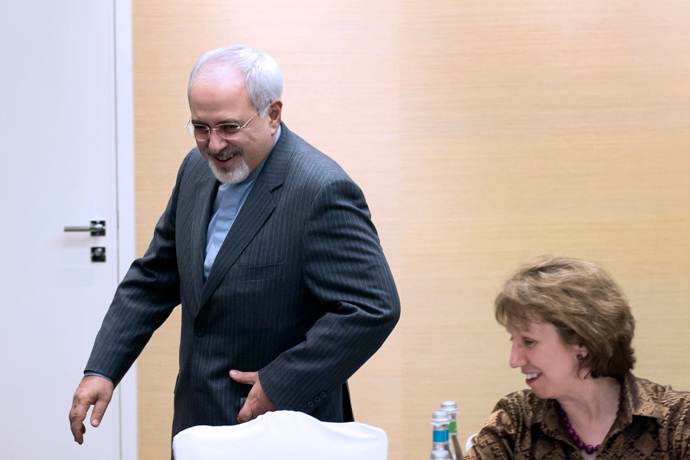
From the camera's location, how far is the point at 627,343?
5.54 feet

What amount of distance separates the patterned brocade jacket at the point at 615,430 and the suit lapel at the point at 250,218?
733 millimetres

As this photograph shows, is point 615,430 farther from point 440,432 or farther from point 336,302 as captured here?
point 336,302

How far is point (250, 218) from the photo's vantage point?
2057 millimetres

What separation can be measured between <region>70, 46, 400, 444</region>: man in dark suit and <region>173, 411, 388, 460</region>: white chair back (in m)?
0.21

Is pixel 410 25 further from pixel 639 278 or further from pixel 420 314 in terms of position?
pixel 639 278

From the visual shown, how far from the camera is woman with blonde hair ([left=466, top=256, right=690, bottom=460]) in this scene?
1653 mm

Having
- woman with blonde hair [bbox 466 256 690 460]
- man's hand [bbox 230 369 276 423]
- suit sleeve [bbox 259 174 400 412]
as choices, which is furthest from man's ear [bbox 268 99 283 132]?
woman with blonde hair [bbox 466 256 690 460]

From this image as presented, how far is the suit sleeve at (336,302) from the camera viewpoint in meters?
1.95

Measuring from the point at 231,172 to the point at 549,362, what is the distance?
92 centimetres

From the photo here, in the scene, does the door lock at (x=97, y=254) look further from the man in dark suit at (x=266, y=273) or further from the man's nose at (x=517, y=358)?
the man's nose at (x=517, y=358)

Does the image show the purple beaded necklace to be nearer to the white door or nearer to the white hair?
the white hair

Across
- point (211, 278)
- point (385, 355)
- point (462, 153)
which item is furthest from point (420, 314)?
point (211, 278)

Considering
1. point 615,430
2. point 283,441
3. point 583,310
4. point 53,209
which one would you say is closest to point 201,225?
point 283,441

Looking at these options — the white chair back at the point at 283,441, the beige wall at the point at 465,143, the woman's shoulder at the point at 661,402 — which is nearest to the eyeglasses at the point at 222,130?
the white chair back at the point at 283,441
